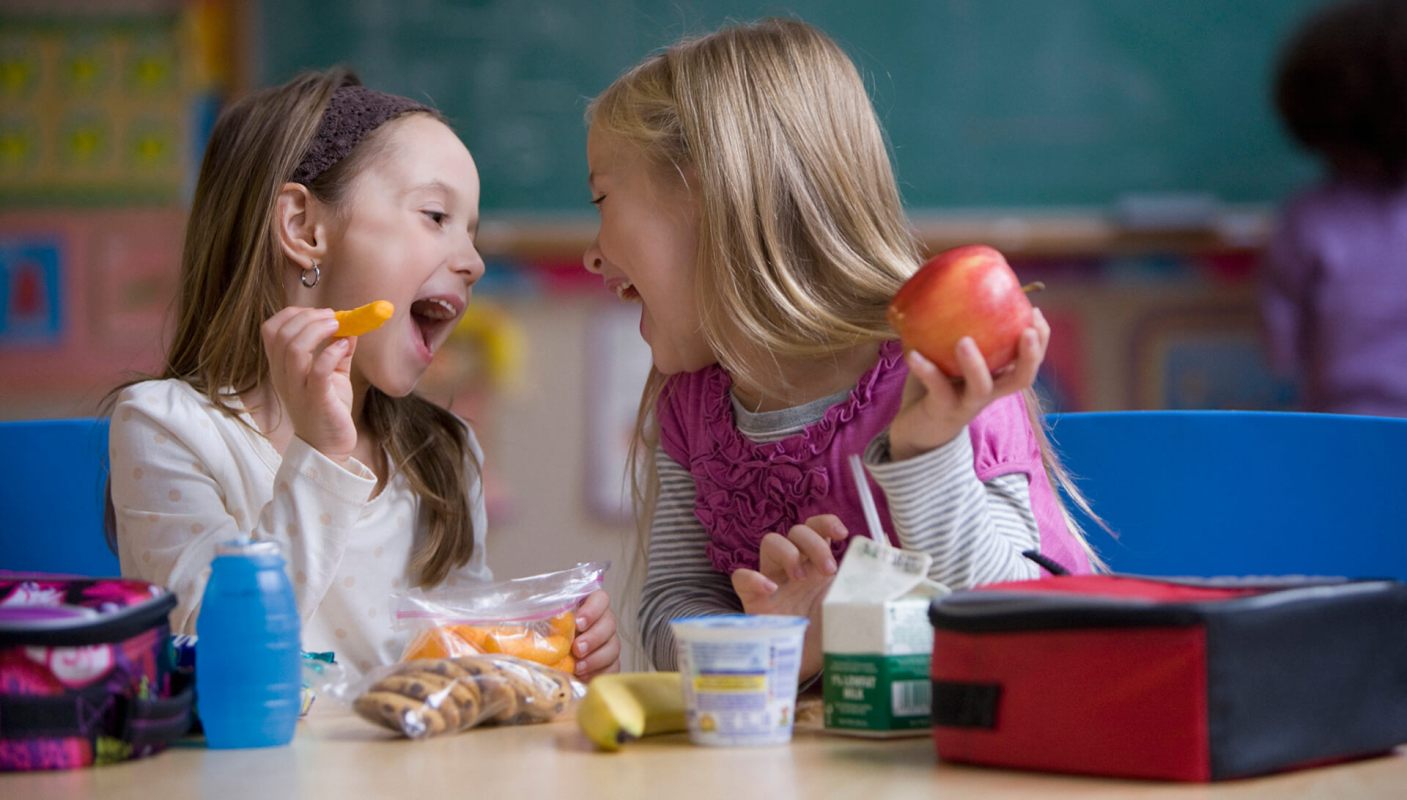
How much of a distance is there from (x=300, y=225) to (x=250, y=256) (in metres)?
0.07

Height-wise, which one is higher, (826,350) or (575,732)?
(826,350)

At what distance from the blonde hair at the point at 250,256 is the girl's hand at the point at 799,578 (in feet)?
2.06

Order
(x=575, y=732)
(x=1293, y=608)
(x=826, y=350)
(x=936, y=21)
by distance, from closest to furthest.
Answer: (x=1293, y=608) → (x=575, y=732) → (x=826, y=350) → (x=936, y=21)

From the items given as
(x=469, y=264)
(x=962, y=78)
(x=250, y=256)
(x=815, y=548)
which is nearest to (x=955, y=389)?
(x=815, y=548)

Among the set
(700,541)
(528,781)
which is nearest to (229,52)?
(700,541)

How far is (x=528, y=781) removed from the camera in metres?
0.89

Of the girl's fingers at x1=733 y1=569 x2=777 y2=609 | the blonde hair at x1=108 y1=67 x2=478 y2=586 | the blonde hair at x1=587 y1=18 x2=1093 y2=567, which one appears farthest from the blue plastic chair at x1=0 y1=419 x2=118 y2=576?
the girl's fingers at x1=733 y1=569 x2=777 y2=609

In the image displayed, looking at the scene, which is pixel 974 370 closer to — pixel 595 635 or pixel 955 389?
pixel 955 389

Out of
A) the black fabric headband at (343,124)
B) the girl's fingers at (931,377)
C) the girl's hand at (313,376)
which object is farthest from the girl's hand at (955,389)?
the black fabric headband at (343,124)

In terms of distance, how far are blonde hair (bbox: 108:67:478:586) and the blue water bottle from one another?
0.66 meters

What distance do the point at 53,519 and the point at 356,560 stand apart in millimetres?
349

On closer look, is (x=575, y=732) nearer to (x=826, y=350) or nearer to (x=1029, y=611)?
(x=1029, y=611)

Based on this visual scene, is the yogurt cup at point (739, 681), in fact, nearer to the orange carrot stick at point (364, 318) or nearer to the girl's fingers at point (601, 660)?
the girl's fingers at point (601, 660)

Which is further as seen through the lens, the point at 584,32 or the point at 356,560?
the point at 584,32
